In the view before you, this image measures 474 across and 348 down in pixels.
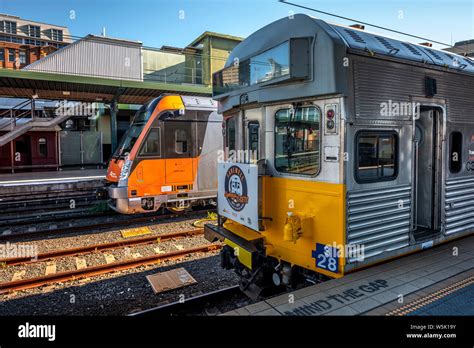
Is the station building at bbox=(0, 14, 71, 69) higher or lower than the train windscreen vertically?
higher

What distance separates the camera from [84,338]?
3.26m

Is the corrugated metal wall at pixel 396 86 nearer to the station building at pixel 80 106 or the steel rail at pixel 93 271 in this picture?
the steel rail at pixel 93 271

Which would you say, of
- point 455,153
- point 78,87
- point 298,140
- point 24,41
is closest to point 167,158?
point 298,140

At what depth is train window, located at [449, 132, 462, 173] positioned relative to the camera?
5.67m

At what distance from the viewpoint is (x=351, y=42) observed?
13.6 ft

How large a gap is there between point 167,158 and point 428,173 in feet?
25.0

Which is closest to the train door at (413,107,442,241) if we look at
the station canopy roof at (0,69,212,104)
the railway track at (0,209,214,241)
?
the railway track at (0,209,214,241)

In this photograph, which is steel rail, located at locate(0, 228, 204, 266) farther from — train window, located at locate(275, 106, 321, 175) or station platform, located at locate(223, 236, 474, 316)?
station platform, located at locate(223, 236, 474, 316)

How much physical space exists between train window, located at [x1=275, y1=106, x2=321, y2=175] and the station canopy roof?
1459 cm

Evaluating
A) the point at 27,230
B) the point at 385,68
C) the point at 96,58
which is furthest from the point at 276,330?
the point at 96,58

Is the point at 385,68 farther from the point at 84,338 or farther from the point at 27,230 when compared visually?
the point at 27,230

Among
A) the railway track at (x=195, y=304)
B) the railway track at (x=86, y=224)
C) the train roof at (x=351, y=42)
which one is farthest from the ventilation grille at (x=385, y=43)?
the railway track at (x=86, y=224)

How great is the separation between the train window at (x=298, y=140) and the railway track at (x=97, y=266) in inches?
172
